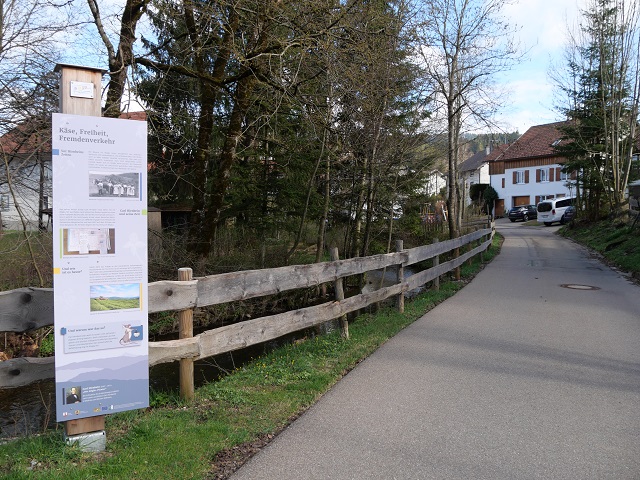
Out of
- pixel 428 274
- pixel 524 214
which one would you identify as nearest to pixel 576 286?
pixel 428 274

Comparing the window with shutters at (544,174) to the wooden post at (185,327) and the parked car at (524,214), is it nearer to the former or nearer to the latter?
the parked car at (524,214)

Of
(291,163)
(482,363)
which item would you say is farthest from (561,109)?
(482,363)

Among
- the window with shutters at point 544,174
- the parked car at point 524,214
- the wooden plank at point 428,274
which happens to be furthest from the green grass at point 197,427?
the window with shutters at point 544,174

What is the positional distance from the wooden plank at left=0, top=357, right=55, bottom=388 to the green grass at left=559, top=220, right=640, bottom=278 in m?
14.9

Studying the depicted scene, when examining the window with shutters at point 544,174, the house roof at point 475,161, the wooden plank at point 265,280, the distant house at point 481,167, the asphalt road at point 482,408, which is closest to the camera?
the asphalt road at point 482,408

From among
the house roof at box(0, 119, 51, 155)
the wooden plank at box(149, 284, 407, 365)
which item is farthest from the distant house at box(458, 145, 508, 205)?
the wooden plank at box(149, 284, 407, 365)

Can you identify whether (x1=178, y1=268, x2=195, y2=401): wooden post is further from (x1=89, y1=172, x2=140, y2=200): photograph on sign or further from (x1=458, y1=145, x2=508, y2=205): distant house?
(x1=458, y1=145, x2=508, y2=205): distant house

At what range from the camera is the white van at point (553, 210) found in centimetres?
4344

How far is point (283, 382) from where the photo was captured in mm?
5762

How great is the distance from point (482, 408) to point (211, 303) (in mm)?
2695

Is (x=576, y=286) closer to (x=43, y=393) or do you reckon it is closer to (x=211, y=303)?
(x=211, y=303)

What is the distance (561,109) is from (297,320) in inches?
1209

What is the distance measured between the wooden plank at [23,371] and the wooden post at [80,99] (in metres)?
0.45

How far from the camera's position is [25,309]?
13.2ft
